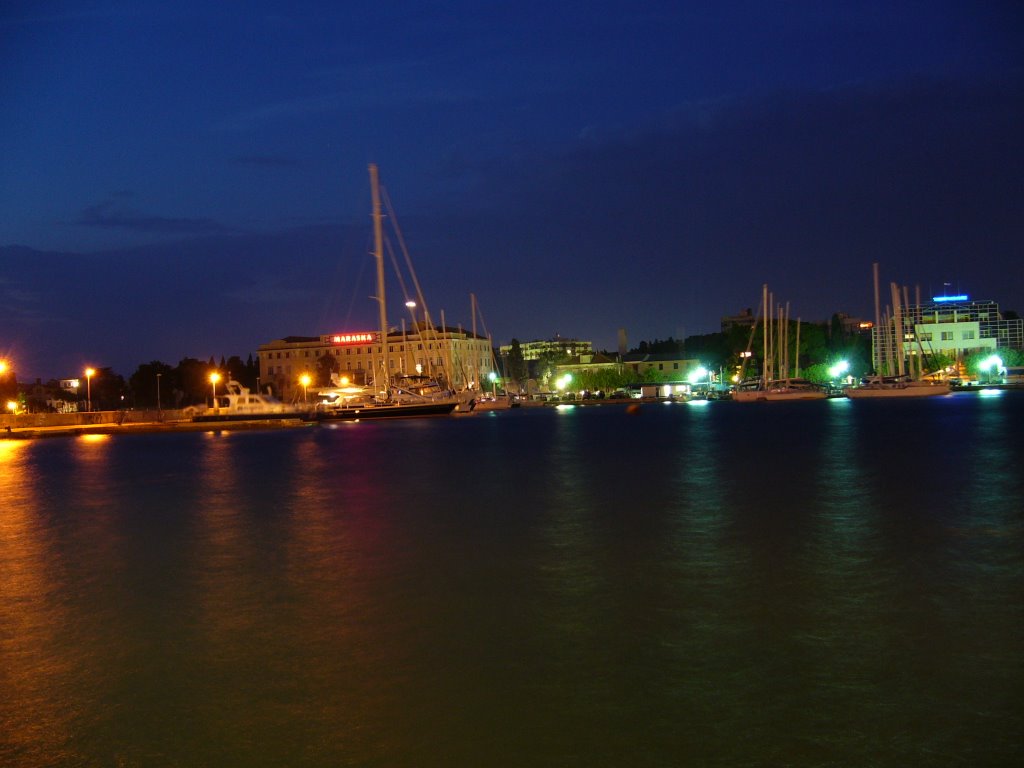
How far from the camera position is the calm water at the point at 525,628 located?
662 cm

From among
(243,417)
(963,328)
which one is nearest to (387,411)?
(243,417)

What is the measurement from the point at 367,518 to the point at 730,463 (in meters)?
14.0

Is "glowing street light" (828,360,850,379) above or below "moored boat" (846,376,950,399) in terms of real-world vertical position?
above

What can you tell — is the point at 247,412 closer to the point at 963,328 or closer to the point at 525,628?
the point at 525,628

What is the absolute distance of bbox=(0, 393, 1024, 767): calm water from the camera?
6625 mm

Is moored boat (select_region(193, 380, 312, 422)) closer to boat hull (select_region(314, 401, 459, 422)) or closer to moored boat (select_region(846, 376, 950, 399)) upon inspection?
boat hull (select_region(314, 401, 459, 422))

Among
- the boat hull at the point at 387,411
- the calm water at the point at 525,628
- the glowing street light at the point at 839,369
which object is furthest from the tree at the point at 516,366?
the calm water at the point at 525,628

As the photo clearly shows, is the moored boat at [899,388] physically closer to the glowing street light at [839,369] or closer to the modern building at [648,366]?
the glowing street light at [839,369]

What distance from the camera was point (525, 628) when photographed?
9500 mm

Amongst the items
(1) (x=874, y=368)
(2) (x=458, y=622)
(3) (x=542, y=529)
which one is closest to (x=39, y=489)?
(3) (x=542, y=529)

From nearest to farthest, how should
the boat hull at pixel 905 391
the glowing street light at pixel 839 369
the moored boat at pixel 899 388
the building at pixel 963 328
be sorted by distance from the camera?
the boat hull at pixel 905 391, the moored boat at pixel 899 388, the glowing street light at pixel 839 369, the building at pixel 963 328

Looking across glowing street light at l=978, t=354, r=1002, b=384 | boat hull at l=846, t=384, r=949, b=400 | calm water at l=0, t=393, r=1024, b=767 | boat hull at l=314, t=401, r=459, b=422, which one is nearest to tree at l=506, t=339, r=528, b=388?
glowing street light at l=978, t=354, r=1002, b=384

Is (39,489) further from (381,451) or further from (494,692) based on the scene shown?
(494,692)

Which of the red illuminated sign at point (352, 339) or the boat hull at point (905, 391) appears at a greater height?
the red illuminated sign at point (352, 339)
